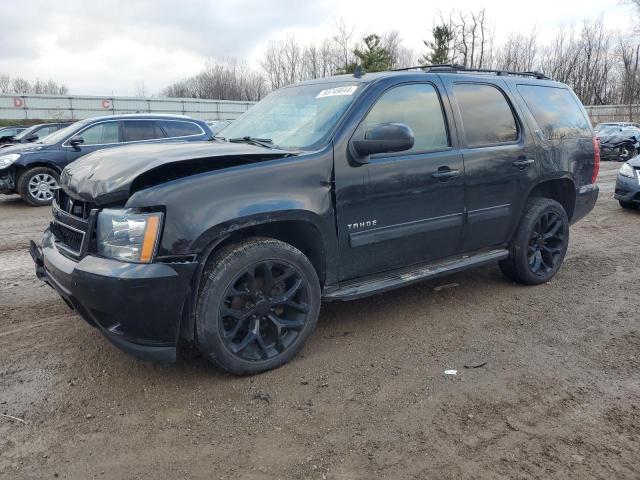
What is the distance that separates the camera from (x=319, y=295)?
3.46 metres

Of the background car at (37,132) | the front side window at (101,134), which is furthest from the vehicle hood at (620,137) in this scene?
the background car at (37,132)

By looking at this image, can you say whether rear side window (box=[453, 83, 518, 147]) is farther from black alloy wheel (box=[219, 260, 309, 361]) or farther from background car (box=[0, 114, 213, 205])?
background car (box=[0, 114, 213, 205])

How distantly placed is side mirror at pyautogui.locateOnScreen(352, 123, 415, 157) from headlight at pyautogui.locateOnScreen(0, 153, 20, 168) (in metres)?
8.46

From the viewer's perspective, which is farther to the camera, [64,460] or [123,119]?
[123,119]

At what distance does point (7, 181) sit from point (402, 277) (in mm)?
8643

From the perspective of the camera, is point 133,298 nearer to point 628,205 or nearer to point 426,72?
point 426,72

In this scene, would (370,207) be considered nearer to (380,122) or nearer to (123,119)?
(380,122)

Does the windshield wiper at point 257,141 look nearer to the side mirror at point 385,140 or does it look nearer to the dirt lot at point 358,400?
the side mirror at point 385,140

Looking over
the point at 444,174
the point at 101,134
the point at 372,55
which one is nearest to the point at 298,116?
the point at 444,174

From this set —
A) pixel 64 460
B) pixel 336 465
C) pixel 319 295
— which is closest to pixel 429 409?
pixel 336 465

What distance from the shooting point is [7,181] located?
962 centimetres

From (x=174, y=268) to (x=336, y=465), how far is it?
130 cm

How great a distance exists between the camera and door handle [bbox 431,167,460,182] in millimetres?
3958

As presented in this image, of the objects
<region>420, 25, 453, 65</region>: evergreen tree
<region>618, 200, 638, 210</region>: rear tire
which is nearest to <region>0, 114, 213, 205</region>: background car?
<region>618, 200, 638, 210</region>: rear tire
